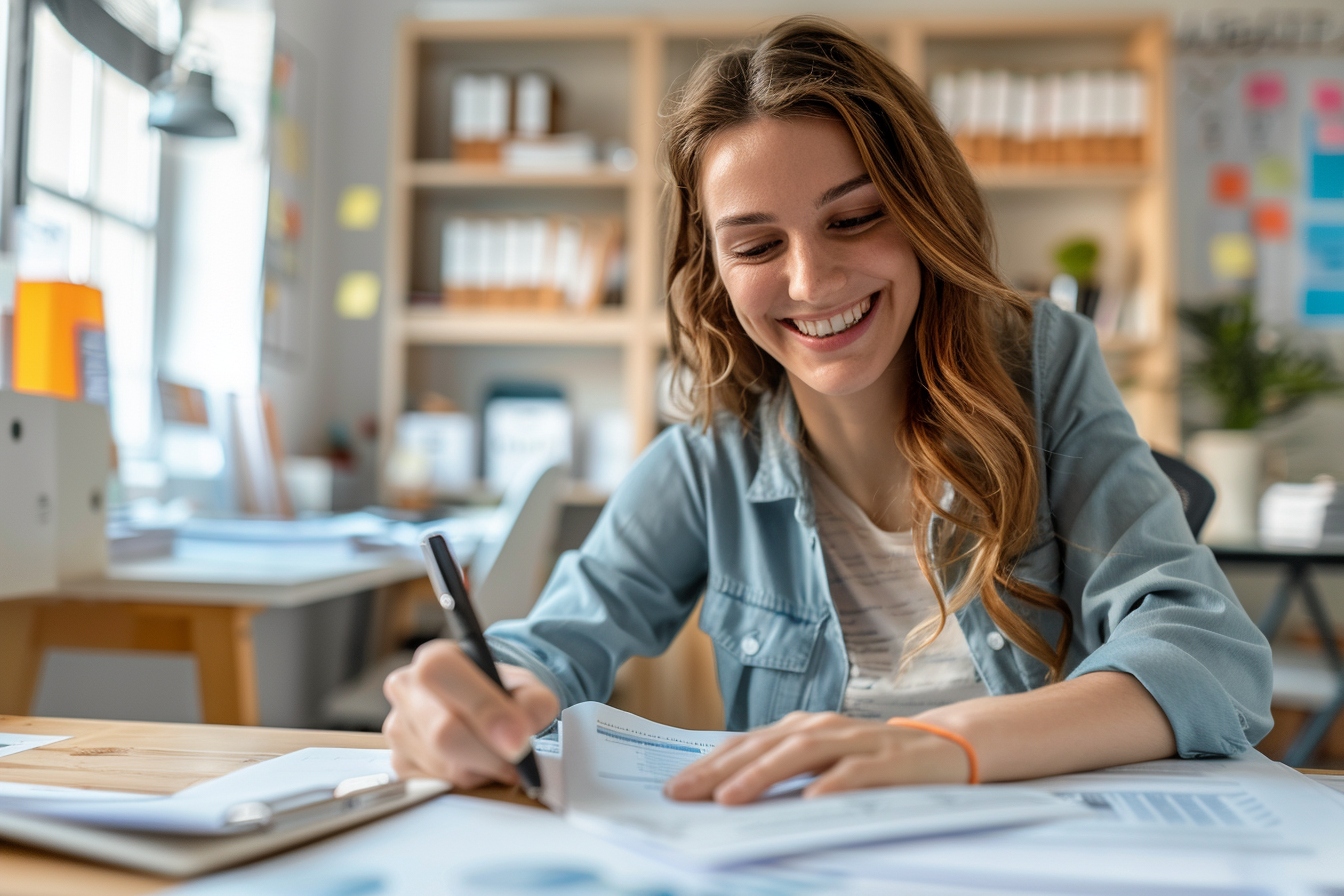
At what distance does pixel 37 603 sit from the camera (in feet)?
4.59

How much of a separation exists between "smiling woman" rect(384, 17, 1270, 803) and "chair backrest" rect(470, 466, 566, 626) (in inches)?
27.6

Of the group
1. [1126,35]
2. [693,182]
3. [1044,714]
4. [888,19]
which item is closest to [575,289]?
[888,19]

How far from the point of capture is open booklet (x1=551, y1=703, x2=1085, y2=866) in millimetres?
460

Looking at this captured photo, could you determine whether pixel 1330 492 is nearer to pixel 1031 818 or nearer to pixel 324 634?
pixel 1031 818

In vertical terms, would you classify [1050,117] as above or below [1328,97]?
below

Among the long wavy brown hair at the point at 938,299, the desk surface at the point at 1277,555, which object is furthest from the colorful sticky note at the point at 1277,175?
the long wavy brown hair at the point at 938,299

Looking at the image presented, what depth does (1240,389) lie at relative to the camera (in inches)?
115

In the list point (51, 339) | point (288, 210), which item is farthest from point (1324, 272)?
point (51, 339)

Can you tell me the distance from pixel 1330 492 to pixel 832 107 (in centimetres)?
214

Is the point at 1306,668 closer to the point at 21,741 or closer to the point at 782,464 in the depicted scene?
the point at 782,464

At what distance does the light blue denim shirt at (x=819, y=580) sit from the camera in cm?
72

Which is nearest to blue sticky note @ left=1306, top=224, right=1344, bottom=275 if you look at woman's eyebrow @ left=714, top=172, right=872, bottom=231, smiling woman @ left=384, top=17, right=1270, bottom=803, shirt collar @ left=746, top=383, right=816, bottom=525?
smiling woman @ left=384, top=17, right=1270, bottom=803

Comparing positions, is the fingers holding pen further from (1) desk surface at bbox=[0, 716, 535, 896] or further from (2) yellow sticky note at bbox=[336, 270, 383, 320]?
(2) yellow sticky note at bbox=[336, 270, 383, 320]

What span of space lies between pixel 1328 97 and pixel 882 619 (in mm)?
3111
